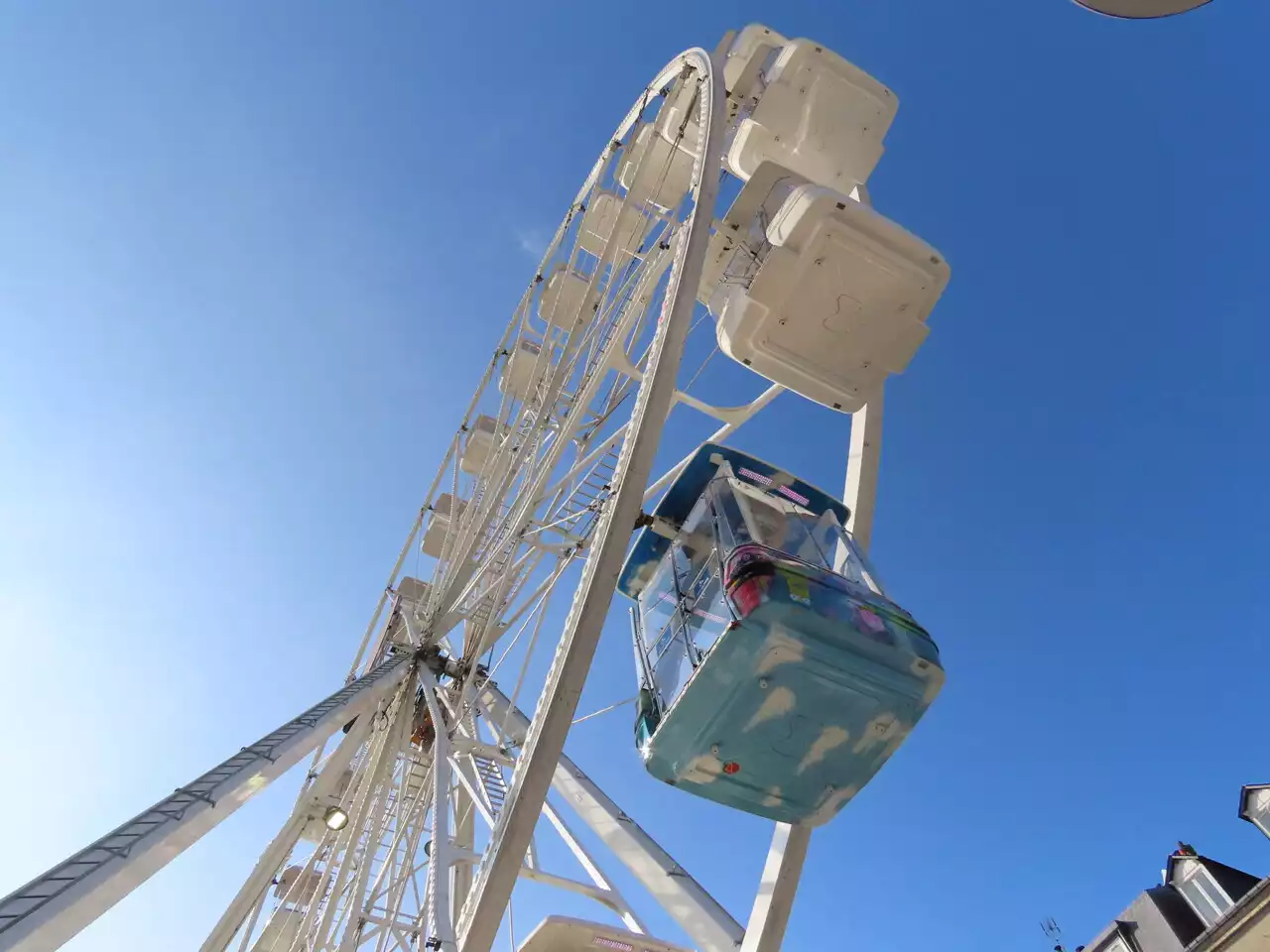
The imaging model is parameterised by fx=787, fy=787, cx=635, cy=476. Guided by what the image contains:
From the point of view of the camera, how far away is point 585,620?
3570 mm

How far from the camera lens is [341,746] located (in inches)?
364

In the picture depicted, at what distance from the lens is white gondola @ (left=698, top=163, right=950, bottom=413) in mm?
5484

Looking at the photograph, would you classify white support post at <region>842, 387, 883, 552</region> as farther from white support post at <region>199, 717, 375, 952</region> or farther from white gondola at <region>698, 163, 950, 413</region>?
white support post at <region>199, 717, 375, 952</region>

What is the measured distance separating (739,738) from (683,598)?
80 centimetres

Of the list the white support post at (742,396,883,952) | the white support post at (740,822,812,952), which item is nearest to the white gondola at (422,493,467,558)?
the white support post at (742,396,883,952)

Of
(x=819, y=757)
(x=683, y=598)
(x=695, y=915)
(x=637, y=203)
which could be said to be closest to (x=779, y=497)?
(x=683, y=598)

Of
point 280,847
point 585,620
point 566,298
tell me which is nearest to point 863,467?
point 585,620

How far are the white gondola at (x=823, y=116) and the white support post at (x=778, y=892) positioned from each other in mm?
5873

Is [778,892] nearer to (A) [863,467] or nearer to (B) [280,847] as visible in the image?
(A) [863,467]

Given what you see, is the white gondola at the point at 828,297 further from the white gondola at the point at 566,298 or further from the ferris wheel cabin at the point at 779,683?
the white gondola at the point at 566,298

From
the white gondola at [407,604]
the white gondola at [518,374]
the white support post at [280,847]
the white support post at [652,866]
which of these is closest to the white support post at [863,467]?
the white support post at [652,866]

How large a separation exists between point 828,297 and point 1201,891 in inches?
428

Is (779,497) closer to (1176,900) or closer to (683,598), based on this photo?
(683,598)

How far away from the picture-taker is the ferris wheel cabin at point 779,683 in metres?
3.64
